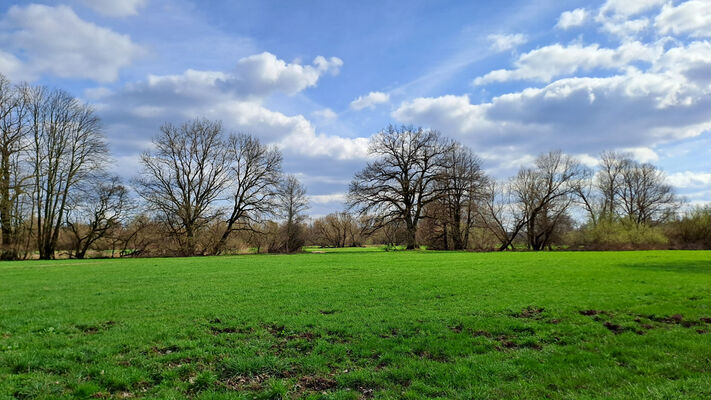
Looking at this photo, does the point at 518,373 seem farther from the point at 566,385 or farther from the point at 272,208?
the point at 272,208

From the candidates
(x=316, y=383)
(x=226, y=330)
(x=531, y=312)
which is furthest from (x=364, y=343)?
(x=531, y=312)

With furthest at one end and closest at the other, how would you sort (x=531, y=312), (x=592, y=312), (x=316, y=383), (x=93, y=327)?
(x=531, y=312), (x=592, y=312), (x=93, y=327), (x=316, y=383)

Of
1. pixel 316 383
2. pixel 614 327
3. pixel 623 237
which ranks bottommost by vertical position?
pixel 316 383

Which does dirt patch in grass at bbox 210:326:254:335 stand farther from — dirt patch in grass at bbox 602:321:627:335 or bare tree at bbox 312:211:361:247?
bare tree at bbox 312:211:361:247

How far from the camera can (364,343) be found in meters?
7.39

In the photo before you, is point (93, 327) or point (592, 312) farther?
point (592, 312)

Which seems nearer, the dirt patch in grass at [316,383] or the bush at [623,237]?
the dirt patch in grass at [316,383]

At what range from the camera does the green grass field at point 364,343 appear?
5.41 m

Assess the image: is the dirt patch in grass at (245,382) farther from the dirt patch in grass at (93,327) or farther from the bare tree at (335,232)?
the bare tree at (335,232)

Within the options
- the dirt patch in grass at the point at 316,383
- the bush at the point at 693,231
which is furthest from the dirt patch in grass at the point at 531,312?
the bush at the point at 693,231

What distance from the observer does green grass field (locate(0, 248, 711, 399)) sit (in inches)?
213

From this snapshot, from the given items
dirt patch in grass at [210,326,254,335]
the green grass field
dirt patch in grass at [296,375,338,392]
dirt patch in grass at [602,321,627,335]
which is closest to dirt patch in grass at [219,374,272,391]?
the green grass field

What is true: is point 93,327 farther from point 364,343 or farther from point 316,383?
point 364,343

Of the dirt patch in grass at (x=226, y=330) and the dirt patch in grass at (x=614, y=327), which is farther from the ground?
the dirt patch in grass at (x=614, y=327)
